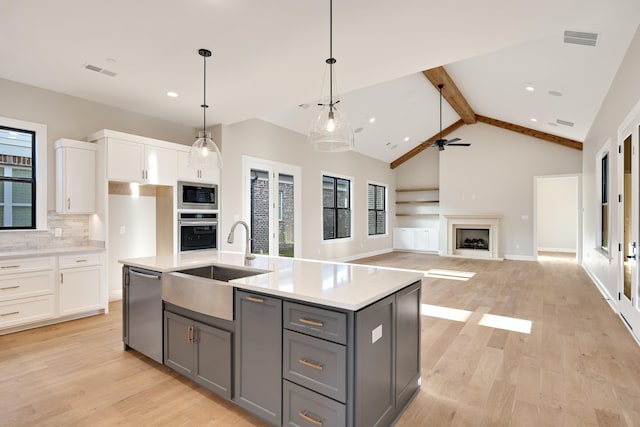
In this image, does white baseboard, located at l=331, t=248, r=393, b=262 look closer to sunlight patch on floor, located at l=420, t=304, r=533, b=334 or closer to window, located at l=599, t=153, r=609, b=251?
sunlight patch on floor, located at l=420, t=304, r=533, b=334

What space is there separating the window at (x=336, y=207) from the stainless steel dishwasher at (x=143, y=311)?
5451mm

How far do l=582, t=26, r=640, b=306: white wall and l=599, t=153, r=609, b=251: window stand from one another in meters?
0.21

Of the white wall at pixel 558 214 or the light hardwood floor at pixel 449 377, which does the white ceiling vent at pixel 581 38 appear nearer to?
the light hardwood floor at pixel 449 377

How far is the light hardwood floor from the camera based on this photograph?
2.10 m

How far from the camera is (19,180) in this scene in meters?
4.00

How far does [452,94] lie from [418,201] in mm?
4271

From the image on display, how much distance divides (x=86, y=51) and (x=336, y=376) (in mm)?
3723

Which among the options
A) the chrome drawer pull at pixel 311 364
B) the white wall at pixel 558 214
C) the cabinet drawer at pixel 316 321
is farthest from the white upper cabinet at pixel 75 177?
the white wall at pixel 558 214

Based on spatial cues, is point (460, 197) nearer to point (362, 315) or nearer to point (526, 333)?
point (526, 333)

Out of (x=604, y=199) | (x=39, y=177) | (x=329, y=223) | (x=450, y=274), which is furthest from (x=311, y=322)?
(x=329, y=223)

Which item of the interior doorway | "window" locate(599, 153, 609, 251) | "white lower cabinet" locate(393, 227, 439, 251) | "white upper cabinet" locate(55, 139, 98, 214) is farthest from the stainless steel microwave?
the interior doorway

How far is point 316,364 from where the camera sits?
1730mm

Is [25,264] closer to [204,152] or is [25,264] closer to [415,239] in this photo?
[204,152]

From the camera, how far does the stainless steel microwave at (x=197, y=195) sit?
5.04m
